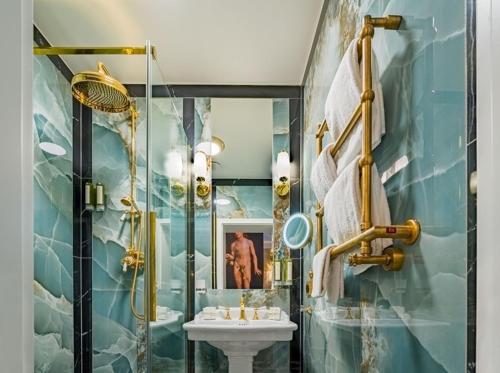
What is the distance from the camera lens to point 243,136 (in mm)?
3453

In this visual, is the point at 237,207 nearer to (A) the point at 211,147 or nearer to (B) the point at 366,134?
(A) the point at 211,147

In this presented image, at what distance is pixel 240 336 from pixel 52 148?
1491mm

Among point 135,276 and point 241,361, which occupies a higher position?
point 135,276

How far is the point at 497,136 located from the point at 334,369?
1.74 meters

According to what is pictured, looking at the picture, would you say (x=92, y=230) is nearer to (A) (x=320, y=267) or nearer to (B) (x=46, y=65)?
(B) (x=46, y=65)

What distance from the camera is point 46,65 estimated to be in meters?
2.37

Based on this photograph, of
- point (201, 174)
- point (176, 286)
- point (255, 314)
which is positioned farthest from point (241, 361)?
point (201, 174)

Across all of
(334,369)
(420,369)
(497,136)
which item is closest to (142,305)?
(334,369)

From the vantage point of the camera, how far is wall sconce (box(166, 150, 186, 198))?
271 centimetres

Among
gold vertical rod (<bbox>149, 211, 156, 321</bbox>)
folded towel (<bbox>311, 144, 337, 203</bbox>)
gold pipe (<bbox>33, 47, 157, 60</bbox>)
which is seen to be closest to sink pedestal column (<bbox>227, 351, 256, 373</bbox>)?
gold vertical rod (<bbox>149, 211, 156, 321</bbox>)

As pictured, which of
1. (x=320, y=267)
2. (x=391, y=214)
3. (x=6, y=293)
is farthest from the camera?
(x=320, y=267)

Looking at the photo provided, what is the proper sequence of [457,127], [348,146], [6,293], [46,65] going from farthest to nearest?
[46,65], [348,146], [457,127], [6,293]

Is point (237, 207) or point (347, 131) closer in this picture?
point (347, 131)

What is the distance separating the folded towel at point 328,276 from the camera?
1.66 m
